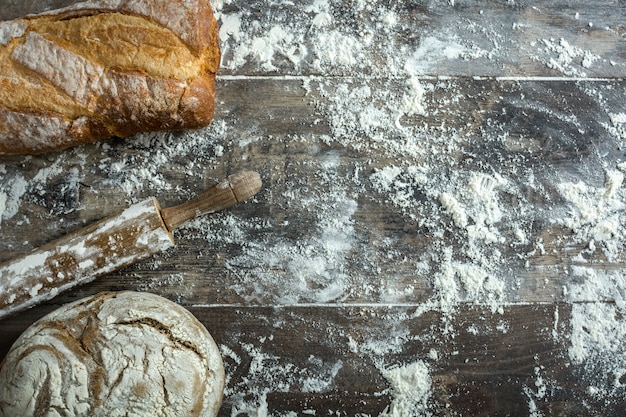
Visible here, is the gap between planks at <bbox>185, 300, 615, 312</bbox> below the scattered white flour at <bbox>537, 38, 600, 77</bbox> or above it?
below

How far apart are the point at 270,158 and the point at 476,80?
1.99ft

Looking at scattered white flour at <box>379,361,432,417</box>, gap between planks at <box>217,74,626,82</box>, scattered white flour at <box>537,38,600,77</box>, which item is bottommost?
scattered white flour at <box>379,361,432,417</box>

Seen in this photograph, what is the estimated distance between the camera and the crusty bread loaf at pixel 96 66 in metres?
1.27

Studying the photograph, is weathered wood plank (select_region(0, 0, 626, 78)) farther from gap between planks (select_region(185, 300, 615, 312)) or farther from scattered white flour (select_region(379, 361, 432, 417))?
scattered white flour (select_region(379, 361, 432, 417))

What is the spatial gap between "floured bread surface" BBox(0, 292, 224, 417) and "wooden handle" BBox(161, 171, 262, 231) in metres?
0.22

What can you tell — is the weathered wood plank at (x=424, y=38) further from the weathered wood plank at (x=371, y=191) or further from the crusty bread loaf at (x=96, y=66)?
the crusty bread loaf at (x=96, y=66)

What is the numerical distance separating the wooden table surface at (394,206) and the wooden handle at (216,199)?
78 millimetres

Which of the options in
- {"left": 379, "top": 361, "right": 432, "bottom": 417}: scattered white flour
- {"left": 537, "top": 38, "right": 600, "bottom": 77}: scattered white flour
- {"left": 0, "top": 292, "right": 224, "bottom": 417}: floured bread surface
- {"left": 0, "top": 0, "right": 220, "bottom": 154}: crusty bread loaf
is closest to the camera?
{"left": 0, "top": 292, "right": 224, "bottom": 417}: floured bread surface

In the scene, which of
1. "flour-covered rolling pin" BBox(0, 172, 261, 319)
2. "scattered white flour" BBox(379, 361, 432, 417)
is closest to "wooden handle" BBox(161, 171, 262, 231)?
"flour-covered rolling pin" BBox(0, 172, 261, 319)

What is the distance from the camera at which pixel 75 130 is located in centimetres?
131

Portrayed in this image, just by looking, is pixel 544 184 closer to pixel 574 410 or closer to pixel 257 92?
pixel 574 410

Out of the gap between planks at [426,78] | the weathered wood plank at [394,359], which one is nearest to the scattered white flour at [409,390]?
the weathered wood plank at [394,359]

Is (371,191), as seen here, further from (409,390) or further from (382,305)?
(409,390)

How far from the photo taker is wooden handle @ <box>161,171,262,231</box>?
1.33m
